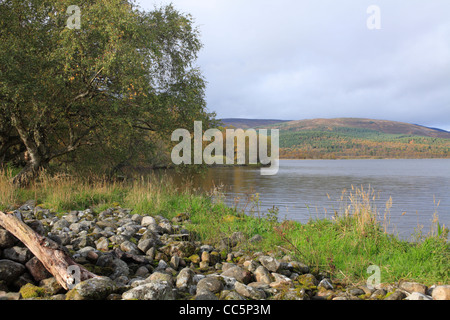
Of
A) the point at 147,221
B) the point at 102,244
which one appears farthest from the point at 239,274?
the point at 147,221

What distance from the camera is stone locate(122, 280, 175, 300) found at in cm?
373

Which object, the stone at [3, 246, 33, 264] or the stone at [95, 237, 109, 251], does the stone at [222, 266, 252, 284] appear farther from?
the stone at [3, 246, 33, 264]

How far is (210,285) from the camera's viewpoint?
434cm

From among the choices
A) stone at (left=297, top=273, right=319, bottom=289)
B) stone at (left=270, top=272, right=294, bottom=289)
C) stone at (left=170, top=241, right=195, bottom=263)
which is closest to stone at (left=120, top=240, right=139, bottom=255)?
Result: stone at (left=170, top=241, right=195, bottom=263)

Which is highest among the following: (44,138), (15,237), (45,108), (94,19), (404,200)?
(94,19)

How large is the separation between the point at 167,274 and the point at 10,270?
6.74 ft

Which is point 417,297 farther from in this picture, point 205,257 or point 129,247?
point 129,247

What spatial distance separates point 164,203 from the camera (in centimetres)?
1040

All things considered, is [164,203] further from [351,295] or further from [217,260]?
[351,295]

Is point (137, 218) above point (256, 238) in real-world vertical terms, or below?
above

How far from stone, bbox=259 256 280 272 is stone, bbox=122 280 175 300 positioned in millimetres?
1948

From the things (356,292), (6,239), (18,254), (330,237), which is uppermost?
(6,239)

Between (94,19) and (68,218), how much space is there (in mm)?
7362

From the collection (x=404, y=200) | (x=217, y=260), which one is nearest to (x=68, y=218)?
(x=217, y=260)
